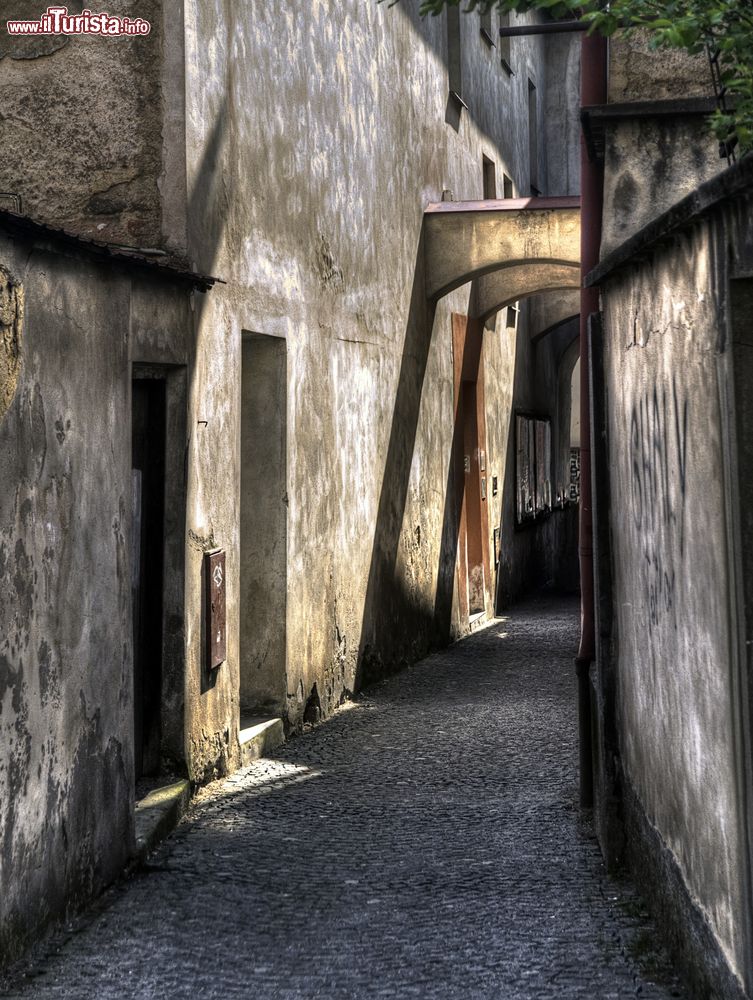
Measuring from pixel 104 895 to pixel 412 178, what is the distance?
8.84m

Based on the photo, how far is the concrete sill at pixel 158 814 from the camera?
6.19m

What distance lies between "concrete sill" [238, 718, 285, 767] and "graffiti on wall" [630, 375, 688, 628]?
12.0 feet

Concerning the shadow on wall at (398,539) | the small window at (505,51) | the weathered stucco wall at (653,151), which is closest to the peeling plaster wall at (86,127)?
the weathered stucco wall at (653,151)

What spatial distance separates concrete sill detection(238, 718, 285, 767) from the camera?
27.1 ft

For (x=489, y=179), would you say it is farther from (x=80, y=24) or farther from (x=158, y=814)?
(x=158, y=814)

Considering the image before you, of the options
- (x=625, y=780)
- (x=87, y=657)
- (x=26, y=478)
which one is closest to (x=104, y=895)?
(x=87, y=657)

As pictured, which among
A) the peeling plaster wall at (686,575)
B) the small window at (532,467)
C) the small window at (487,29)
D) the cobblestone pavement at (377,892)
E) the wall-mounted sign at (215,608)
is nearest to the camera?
the peeling plaster wall at (686,575)

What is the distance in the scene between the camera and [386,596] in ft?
39.5

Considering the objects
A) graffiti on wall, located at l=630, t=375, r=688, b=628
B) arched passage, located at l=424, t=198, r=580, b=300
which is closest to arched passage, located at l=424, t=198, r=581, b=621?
arched passage, located at l=424, t=198, r=580, b=300

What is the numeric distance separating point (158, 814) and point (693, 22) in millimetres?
4246

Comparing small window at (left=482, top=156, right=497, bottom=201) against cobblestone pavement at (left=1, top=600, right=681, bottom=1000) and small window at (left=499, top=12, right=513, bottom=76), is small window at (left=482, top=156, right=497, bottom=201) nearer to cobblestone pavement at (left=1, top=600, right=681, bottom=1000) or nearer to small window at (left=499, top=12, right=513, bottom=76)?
small window at (left=499, top=12, right=513, bottom=76)

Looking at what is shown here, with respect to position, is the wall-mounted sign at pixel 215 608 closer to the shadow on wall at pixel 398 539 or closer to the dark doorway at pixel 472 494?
the shadow on wall at pixel 398 539

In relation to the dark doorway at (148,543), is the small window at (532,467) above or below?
above

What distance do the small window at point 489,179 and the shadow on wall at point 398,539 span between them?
397 centimetres
